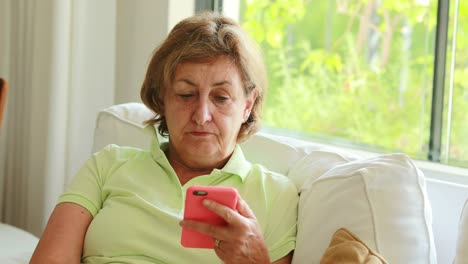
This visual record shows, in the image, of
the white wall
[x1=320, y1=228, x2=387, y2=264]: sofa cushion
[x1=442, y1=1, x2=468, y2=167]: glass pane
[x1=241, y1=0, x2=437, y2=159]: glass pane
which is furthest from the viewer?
the white wall

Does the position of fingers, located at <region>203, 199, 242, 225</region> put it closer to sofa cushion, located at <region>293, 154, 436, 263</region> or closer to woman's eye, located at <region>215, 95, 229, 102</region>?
sofa cushion, located at <region>293, 154, 436, 263</region>

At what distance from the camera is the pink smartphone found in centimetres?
150

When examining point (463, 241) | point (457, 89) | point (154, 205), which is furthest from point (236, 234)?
point (457, 89)

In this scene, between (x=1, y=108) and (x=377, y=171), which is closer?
(x=377, y=171)

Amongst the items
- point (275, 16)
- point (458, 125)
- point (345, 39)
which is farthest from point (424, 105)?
point (275, 16)

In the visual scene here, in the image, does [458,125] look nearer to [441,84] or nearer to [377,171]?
[441,84]

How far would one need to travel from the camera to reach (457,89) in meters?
2.27

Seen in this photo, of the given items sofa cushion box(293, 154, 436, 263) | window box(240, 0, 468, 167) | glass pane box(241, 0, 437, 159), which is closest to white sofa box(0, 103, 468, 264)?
sofa cushion box(293, 154, 436, 263)

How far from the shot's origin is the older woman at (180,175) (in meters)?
1.77

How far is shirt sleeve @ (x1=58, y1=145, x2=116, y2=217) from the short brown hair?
21 centimetres

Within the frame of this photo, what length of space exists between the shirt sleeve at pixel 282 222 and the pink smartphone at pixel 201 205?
0.79 feet

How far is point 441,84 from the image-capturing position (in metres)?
2.26

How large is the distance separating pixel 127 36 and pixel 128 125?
74 cm

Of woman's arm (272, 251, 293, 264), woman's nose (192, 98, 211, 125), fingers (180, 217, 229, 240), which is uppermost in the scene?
woman's nose (192, 98, 211, 125)
